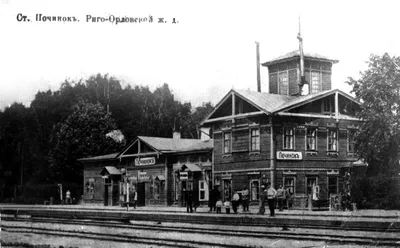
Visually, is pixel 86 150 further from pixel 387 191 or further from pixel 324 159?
pixel 387 191

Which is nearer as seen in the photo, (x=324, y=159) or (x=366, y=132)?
(x=366, y=132)

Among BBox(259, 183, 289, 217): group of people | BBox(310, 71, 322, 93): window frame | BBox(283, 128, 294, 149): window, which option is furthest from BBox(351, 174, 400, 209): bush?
Result: BBox(310, 71, 322, 93): window frame

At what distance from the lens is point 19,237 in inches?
625

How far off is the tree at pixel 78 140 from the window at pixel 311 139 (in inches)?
1208

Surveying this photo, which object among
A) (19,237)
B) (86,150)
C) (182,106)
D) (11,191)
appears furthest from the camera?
(182,106)

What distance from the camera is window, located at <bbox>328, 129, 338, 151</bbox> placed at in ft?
116

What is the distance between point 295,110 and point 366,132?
181 inches

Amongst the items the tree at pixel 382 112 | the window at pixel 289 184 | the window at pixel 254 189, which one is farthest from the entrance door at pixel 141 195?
the tree at pixel 382 112

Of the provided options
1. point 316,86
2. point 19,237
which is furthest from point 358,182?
point 19,237

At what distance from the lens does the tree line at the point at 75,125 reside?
195 ft

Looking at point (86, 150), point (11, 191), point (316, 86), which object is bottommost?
point (11, 191)

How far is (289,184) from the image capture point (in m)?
33.6

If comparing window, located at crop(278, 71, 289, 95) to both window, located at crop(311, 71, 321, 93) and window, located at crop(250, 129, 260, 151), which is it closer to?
window, located at crop(311, 71, 321, 93)

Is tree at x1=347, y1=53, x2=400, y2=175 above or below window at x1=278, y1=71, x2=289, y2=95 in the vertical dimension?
below
